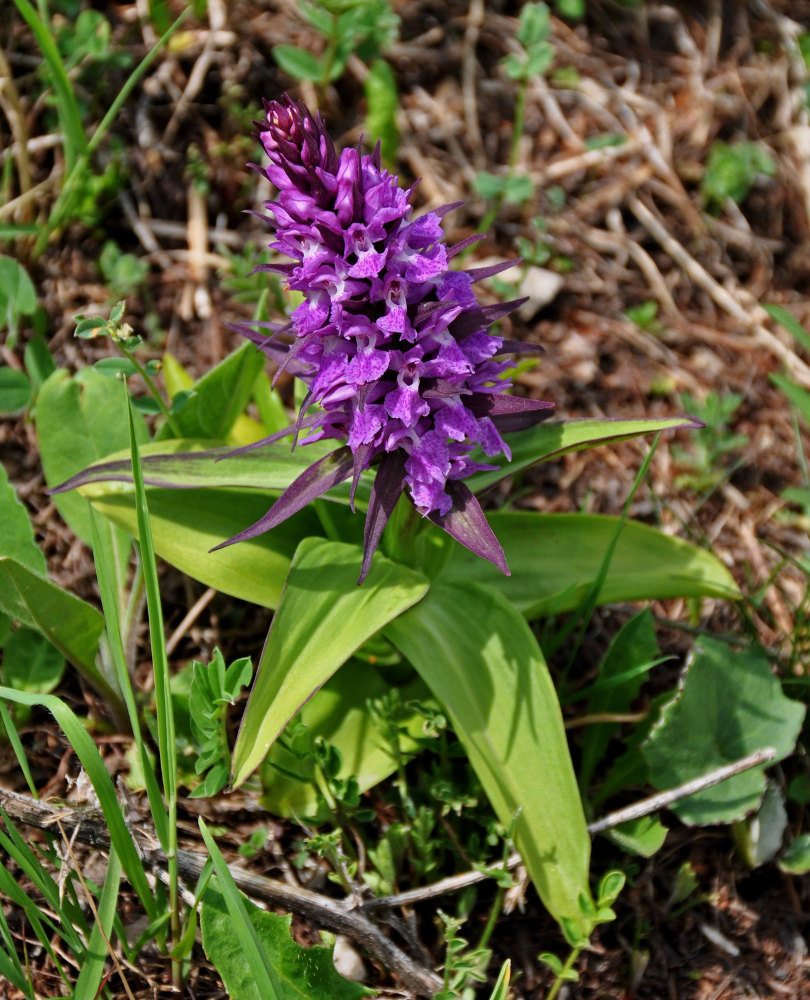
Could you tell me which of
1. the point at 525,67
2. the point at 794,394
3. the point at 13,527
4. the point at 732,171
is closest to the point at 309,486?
the point at 13,527

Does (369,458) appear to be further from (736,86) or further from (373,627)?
(736,86)

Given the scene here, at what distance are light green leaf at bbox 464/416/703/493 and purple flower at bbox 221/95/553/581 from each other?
0.15m

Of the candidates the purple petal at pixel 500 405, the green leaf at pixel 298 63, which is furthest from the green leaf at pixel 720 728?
the green leaf at pixel 298 63

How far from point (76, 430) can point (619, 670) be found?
1.87m

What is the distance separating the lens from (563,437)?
94.0 inches

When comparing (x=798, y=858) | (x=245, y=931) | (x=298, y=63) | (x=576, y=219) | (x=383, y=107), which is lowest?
(x=798, y=858)

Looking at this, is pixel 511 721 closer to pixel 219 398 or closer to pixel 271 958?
pixel 271 958

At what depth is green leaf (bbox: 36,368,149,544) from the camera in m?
2.90

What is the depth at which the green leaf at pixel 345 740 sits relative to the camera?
2590 mm

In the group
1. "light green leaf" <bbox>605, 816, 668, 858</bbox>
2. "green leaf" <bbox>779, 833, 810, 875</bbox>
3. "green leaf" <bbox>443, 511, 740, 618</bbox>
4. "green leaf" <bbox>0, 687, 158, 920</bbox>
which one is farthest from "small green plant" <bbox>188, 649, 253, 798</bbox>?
"green leaf" <bbox>779, 833, 810, 875</bbox>

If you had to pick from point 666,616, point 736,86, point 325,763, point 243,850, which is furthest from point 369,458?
point 736,86

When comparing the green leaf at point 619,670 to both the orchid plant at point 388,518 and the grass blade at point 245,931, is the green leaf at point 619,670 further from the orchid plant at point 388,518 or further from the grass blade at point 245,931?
the grass blade at point 245,931

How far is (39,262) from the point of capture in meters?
3.83

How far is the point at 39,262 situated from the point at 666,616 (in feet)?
9.53
